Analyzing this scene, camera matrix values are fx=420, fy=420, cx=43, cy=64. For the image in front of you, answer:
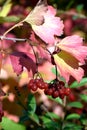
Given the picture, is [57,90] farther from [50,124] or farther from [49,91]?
[50,124]

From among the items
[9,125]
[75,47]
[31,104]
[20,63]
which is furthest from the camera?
[31,104]

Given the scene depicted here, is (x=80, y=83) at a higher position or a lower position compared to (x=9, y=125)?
higher

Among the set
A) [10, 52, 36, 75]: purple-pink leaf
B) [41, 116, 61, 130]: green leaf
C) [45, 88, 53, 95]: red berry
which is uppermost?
[10, 52, 36, 75]: purple-pink leaf

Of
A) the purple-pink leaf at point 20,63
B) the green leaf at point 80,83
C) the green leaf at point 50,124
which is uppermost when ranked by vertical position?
the green leaf at point 80,83

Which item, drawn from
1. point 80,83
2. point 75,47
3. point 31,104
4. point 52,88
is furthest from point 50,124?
point 75,47

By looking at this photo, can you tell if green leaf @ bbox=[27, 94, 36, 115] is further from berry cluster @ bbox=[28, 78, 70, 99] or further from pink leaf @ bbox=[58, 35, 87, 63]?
pink leaf @ bbox=[58, 35, 87, 63]

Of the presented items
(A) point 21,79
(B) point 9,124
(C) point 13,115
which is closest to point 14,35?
(A) point 21,79

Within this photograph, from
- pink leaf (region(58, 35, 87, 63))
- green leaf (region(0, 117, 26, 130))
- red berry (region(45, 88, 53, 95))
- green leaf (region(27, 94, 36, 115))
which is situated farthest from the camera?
green leaf (region(27, 94, 36, 115))

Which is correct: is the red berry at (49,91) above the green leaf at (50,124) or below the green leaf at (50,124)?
below

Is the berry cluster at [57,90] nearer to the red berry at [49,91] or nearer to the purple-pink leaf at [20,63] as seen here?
the red berry at [49,91]

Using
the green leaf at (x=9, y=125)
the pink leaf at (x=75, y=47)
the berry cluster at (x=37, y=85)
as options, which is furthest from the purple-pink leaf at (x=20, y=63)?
the green leaf at (x=9, y=125)

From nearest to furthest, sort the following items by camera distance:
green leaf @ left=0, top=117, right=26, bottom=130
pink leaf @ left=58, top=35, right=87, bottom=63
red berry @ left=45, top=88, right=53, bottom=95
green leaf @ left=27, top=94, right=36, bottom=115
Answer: pink leaf @ left=58, top=35, right=87, bottom=63 → red berry @ left=45, top=88, right=53, bottom=95 → green leaf @ left=0, top=117, right=26, bottom=130 → green leaf @ left=27, top=94, right=36, bottom=115

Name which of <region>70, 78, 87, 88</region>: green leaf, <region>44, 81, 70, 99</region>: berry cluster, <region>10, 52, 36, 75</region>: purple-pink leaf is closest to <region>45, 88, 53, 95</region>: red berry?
<region>44, 81, 70, 99</region>: berry cluster

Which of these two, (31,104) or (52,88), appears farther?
(31,104)
